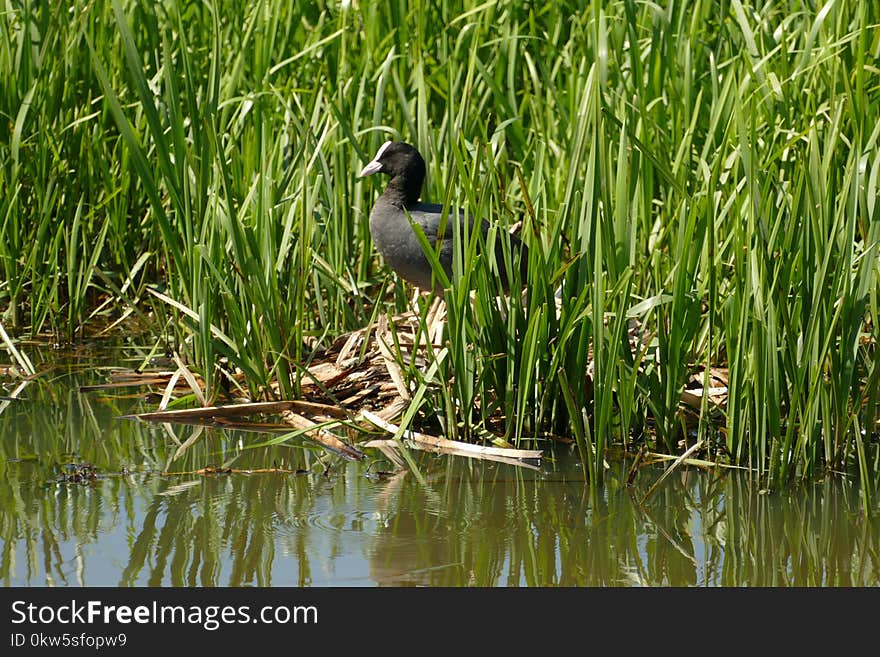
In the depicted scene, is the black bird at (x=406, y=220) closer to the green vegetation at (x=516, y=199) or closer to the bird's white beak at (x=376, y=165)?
the bird's white beak at (x=376, y=165)

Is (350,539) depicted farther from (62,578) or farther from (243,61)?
(243,61)

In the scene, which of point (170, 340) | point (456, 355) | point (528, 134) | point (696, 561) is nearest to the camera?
point (696, 561)

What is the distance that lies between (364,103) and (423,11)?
60cm

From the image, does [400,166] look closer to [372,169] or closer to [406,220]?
[372,169]

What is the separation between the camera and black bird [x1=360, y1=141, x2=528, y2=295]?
4.62 m

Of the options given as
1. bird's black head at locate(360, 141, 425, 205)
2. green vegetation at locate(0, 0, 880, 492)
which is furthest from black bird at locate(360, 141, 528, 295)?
green vegetation at locate(0, 0, 880, 492)

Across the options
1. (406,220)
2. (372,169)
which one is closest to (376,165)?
(372,169)

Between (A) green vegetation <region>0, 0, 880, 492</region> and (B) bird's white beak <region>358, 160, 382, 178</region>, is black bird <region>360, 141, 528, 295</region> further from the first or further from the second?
(A) green vegetation <region>0, 0, 880, 492</region>

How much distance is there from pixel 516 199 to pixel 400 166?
29.7 inches

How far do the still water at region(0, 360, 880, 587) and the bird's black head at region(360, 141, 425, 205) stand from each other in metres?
1.38

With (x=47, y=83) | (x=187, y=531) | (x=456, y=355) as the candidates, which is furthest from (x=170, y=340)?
(x=187, y=531)

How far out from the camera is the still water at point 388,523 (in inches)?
111

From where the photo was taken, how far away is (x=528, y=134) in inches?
218

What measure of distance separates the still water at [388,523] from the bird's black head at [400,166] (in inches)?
54.2
